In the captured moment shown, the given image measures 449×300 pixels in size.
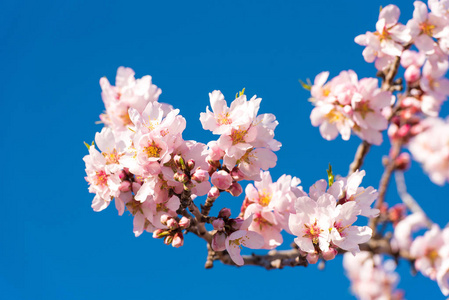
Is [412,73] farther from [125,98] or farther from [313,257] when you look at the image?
[125,98]

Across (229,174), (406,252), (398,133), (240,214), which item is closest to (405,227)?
(406,252)

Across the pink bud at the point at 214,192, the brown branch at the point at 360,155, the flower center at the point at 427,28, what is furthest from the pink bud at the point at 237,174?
the flower center at the point at 427,28

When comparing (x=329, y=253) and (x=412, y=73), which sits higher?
(x=412, y=73)

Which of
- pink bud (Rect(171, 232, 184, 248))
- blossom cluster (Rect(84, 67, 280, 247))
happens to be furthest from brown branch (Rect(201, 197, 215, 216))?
pink bud (Rect(171, 232, 184, 248))

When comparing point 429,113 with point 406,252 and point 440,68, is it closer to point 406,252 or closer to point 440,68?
point 440,68

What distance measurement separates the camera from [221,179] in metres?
1.88

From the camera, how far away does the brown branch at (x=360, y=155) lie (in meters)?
2.79

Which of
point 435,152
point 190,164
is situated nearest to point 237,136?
point 190,164

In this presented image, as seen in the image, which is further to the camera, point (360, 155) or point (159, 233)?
point (360, 155)

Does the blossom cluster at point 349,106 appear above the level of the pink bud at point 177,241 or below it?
above

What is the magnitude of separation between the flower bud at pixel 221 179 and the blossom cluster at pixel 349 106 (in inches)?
41.4

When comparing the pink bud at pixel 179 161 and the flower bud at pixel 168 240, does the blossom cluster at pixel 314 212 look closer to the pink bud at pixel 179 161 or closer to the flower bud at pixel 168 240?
the flower bud at pixel 168 240

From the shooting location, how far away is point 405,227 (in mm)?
3980

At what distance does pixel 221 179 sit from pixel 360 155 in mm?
→ 1340
